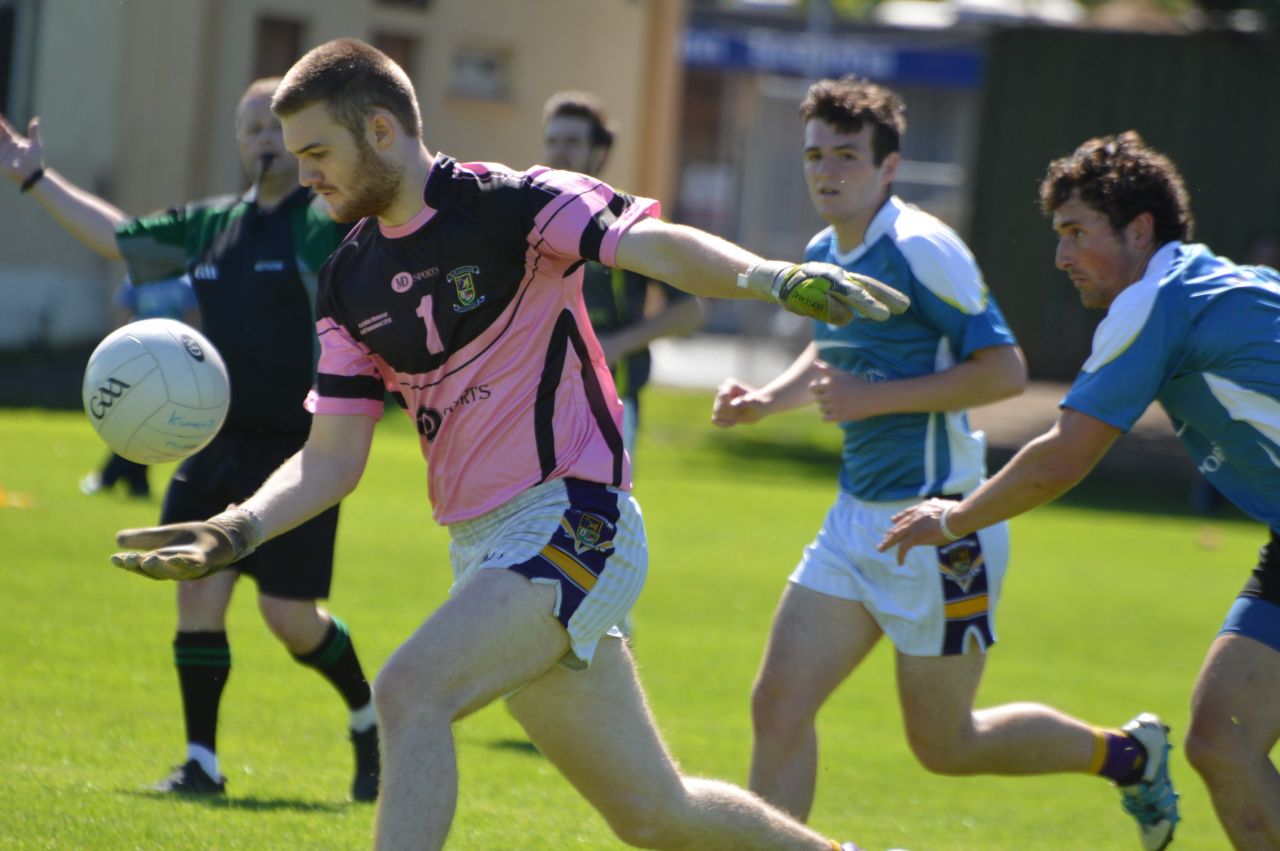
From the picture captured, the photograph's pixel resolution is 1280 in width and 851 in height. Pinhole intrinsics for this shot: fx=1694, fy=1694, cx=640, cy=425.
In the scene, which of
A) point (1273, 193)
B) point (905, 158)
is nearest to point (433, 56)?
point (1273, 193)

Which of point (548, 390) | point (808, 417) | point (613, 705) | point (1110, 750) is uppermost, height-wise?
point (548, 390)

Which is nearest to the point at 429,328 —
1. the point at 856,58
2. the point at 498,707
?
the point at 498,707

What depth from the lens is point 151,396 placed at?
5062 mm

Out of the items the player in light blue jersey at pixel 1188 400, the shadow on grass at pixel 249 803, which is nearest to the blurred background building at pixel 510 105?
the shadow on grass at pixel 249 803

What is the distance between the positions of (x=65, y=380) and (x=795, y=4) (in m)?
23.8

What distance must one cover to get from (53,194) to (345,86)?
8.23ft

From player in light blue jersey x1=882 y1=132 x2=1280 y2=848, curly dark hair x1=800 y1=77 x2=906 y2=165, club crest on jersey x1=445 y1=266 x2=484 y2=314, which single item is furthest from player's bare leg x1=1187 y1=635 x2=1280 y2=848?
club crest on jersey x1=445 y1=266 x2=484 y2=314

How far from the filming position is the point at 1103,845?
21.4ft

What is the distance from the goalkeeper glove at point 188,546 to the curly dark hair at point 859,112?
259 cm

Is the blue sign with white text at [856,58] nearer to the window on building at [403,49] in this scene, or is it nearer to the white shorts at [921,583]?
the window on building at [403,49]

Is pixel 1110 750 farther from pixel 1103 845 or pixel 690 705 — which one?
pixel 690 705

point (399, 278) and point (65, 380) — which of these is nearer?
point (399, 278)

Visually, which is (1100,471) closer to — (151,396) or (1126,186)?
(1126,186)

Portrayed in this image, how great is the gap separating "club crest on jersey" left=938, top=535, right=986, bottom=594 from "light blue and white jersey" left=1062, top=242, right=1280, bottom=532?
37.0 inches
